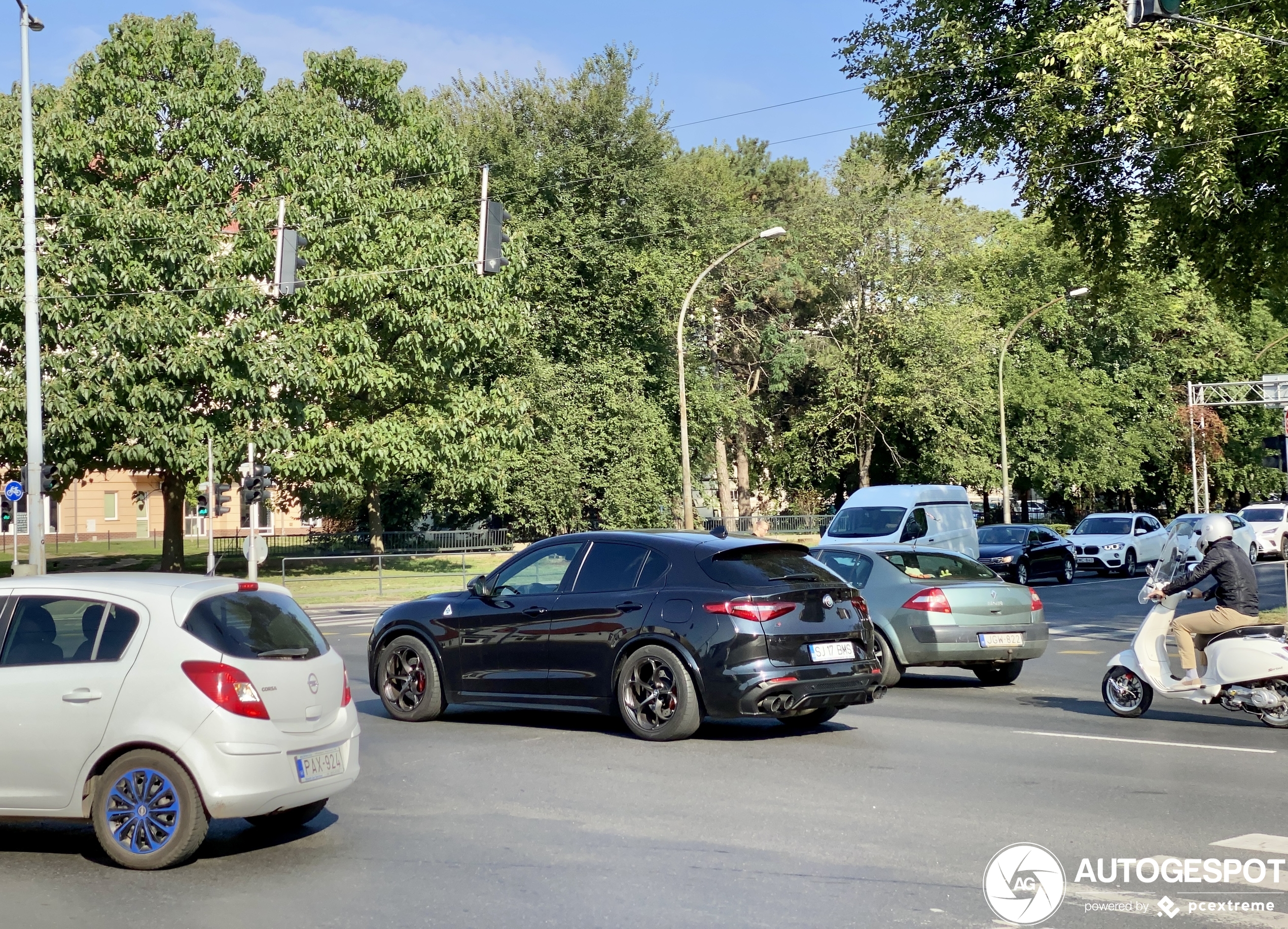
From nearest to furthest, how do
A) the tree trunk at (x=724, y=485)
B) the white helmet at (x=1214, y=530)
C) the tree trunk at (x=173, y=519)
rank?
1. the white helmet at (x=1214, y=530)
2. the tree trunk at (x=173, y=519)
3. the tree trunk at (x=724, y=485)

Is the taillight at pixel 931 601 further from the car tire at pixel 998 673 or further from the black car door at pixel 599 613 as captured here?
the black car door at pixel 599 613

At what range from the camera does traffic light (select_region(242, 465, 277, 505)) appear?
115 feet

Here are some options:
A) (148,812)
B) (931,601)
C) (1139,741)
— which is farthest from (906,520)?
(148,812)

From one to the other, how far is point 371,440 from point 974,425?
26.1m

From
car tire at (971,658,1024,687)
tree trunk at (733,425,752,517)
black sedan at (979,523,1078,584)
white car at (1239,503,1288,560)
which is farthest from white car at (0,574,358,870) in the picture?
tree trunk at (733,425,752,517)

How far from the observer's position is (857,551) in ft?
48.5

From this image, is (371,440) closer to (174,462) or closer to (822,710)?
(174,462)

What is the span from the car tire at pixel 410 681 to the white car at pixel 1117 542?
30737mm

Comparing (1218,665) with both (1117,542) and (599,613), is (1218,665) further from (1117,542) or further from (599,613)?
(1117,542)

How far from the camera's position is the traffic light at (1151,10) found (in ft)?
37.0

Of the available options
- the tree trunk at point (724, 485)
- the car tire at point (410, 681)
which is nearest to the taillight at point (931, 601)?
the car tire at point (410, 681)

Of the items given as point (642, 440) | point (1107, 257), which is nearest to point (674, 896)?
point (1107, 257)

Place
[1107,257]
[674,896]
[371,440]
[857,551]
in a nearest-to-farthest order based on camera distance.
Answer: [674,896] → [857,551] → [1107,257] → [371,440]

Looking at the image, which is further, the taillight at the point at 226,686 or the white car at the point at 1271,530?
the white car at the point at 1271,530
